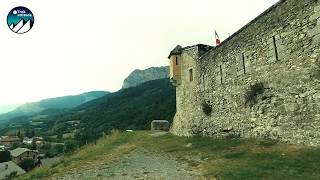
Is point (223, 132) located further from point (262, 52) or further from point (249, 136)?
Answer: point (262, 52)

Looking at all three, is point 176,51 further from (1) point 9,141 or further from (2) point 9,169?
(1) point 9,141

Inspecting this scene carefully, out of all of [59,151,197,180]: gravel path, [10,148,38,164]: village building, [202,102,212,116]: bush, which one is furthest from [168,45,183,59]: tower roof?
[10,148,38,164]: village building

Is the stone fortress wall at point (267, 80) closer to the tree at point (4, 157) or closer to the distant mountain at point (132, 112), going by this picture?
the distant mountain at point (132, 112)

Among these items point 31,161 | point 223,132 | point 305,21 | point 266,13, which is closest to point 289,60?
point 305,21

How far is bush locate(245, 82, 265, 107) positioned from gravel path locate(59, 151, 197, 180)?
5.85 meters

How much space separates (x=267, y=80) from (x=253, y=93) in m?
1.54

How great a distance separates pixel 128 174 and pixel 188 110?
52.5 ft

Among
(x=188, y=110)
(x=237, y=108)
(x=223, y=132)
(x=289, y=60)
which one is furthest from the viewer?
(x=188, y=110)

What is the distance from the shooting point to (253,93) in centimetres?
1950

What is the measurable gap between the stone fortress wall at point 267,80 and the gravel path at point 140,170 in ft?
17.9

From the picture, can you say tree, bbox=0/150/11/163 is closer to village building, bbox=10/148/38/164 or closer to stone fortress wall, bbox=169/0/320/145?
Answer: village building, bbox=10/148/38/164

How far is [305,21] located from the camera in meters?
15.1

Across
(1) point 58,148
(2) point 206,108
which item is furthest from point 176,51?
(1) point 58,148

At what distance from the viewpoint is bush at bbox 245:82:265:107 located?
61.7ft
